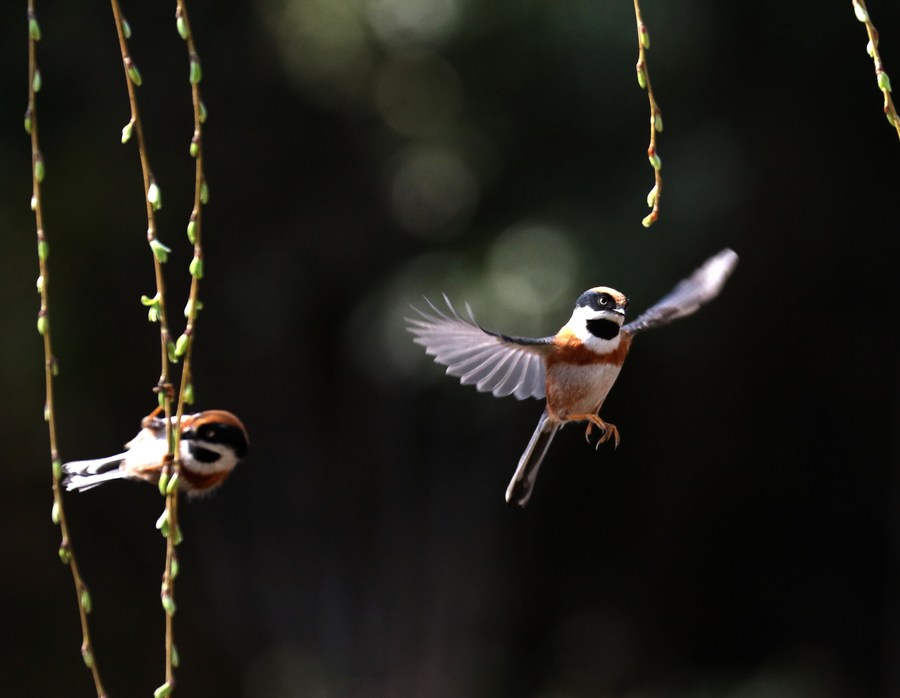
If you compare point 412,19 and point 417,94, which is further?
point 417,94

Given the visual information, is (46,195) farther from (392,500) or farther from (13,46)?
(392,500)

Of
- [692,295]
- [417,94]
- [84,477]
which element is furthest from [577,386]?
[417,94]

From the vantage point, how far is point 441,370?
18.4 feet

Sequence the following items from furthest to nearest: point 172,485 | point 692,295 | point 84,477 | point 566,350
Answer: point 84,477 → point 566,350 → point 692,295 → point 172,485

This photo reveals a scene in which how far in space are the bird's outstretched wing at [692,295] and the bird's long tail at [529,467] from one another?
301 millimetres

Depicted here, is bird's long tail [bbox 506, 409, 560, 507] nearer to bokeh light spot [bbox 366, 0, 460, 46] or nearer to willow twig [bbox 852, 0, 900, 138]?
willow twig [bbox 852, 0, 900, 138]

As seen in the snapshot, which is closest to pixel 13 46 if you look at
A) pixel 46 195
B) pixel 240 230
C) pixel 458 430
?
pixel 46 195

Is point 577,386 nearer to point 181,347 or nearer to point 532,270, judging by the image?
point 181,347

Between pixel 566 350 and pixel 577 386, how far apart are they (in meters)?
0.09

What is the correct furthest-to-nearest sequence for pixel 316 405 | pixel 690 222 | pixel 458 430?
pixel 316 405 → pixel 458 430 → pixel 690 222

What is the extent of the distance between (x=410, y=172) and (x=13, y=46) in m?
1.99

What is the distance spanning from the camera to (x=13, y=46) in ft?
18.7

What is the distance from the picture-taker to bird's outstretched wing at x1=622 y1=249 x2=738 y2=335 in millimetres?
2459

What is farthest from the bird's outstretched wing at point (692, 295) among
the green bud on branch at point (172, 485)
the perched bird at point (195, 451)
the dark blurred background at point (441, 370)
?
the dark blurred background at point (441, 370)
